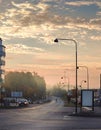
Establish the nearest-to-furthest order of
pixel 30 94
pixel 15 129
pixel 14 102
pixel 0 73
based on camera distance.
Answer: pixel 15 129 → pixel 14 102 → pixel 0 73 → pixel 30 94

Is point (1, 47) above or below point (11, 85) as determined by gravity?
above

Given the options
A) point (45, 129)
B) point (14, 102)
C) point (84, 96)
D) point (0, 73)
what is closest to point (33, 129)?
point (45, 129)

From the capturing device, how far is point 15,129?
29.9 m

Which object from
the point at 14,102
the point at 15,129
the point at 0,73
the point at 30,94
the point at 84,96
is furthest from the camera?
the point at 30,94

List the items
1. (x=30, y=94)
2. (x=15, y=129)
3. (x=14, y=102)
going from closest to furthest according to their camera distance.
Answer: (x=15, y=129) → (x=14, y=102) → (x=30, y=94)

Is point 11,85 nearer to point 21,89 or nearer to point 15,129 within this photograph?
point 21,89

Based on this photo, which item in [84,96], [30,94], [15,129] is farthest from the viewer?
[30,94]

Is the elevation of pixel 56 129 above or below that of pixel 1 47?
below

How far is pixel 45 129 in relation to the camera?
2989cm

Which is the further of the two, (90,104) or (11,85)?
(11,85)

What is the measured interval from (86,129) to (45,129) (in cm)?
270

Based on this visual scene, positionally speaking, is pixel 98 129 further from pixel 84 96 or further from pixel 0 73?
pixel 0 73

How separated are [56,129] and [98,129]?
2795 mm

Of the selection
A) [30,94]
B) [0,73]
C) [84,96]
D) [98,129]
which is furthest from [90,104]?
[30,94]
